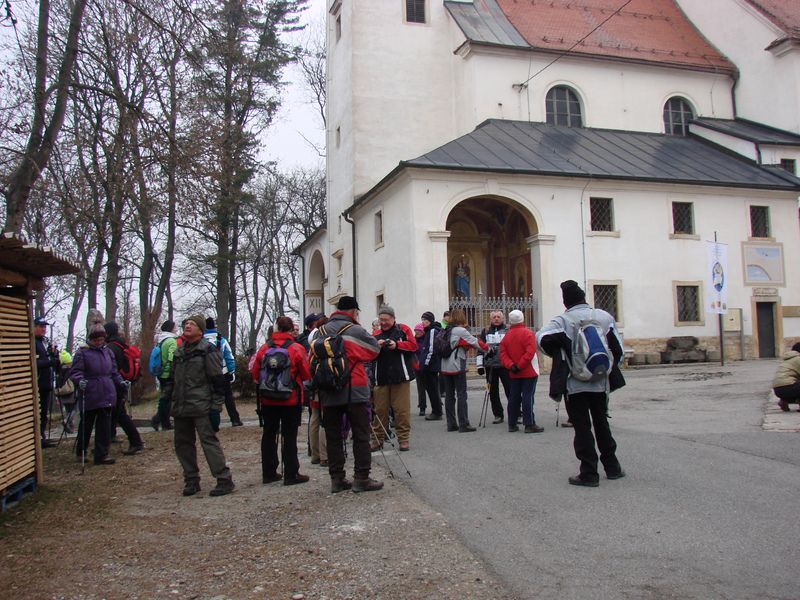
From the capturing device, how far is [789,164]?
2888 cm

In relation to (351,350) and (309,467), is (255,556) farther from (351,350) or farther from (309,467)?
(309,467)

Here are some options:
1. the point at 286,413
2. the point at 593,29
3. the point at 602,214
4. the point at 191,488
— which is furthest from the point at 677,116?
the point at 191,488

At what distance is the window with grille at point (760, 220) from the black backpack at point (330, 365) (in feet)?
78.1

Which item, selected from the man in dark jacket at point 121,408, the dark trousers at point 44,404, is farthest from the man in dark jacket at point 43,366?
the man in dark jacket at point 121,408

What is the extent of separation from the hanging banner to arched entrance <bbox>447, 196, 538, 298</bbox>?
7.45 metres

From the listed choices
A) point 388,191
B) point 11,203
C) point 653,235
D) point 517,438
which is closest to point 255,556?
point 517,438

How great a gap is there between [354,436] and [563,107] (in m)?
26.1

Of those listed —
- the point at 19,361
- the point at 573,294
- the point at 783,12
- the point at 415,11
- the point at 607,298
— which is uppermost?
the point at 415,11

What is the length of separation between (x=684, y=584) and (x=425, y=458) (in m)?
4.61

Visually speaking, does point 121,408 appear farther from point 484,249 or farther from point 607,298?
point 484,249

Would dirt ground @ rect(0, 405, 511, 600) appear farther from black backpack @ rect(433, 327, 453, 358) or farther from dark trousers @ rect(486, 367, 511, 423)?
dark trousers @ rect(486, 367, 511, 423)

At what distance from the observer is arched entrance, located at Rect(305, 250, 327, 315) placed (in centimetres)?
3716

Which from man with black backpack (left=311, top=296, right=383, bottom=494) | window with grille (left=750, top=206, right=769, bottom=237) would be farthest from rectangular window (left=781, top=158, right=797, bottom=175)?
man with black backpack (left=311, top=296, right=383, bottom=494)

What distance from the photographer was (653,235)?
25031 millimetres
